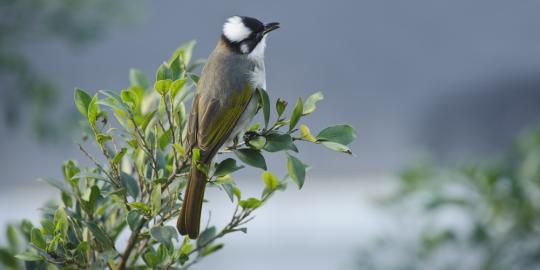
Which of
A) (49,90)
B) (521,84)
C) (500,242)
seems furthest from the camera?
(521,84)

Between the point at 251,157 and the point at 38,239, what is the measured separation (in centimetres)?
20

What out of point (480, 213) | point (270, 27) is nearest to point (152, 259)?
point (270, 27)

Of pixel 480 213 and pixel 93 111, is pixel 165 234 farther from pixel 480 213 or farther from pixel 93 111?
pixel 480 213


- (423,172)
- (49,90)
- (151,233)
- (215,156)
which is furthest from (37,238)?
(49,90)

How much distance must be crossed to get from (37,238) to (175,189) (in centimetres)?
13

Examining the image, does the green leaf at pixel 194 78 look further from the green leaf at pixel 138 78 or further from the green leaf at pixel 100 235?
the green leaf at pixel 100 235

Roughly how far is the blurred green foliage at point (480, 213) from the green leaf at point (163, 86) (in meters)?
0.82

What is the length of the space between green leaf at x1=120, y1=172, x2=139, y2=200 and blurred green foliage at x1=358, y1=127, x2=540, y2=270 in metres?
0.78

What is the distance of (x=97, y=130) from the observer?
2.23ft

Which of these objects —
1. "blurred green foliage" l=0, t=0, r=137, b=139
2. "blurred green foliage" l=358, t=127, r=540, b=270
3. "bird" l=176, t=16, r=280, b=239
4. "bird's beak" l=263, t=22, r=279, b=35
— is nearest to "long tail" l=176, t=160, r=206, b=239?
"bird" l=176, t=16, r=280, b=239

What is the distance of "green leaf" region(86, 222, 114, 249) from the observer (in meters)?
0.68

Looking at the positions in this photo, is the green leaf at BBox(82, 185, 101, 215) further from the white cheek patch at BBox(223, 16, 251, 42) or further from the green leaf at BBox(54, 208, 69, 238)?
the white cheek patch at BBox(223, 16, 251, 42)

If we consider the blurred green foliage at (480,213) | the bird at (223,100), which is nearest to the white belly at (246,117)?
the bird at (223,100)

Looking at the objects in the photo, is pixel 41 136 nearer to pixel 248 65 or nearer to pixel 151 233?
pixel 248 65
